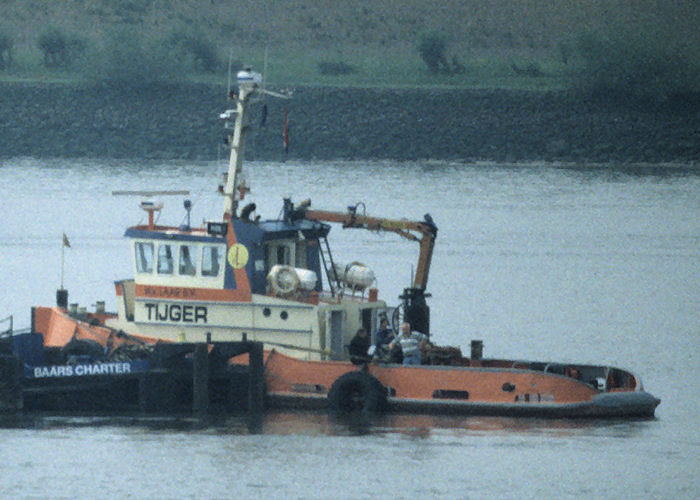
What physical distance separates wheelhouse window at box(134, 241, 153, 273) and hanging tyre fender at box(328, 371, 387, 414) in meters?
4.14

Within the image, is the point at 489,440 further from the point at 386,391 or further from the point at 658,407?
the point at 658,407

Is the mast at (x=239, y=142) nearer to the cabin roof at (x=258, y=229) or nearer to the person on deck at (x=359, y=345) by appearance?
the cabin roof at (x=258, y=229)

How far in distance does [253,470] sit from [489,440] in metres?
4.26

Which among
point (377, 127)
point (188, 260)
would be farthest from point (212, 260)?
point (377, 127)

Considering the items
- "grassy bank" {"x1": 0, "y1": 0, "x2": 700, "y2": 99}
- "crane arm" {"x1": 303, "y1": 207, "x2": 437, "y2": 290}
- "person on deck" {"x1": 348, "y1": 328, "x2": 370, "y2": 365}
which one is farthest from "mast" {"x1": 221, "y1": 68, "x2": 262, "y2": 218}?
"grassy bank" {"x1": 0, "y1": 0, "x2": 700, "y2": 99}

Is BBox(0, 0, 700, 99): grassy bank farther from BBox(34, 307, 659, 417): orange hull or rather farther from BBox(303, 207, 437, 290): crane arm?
BBox(34, 307, 659, 417): orange hull

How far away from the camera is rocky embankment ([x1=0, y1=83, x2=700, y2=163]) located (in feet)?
366

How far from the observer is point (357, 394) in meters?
35.9

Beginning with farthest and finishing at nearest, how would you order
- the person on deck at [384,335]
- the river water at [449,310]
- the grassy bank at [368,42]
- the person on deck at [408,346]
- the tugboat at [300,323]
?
the grassy bank at [368,42] < the person on deck at [384,335] < the person on deck at [408,346] < the tugboat at [300,323] < the river water at [449,310]

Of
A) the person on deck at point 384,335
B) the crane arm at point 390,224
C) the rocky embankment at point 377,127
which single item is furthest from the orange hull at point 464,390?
the rocky embankment at point 377,127

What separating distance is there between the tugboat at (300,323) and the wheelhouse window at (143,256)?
0.7 inches

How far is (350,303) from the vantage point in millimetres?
37094

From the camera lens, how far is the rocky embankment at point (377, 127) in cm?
11169

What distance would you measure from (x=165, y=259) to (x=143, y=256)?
44 cm
